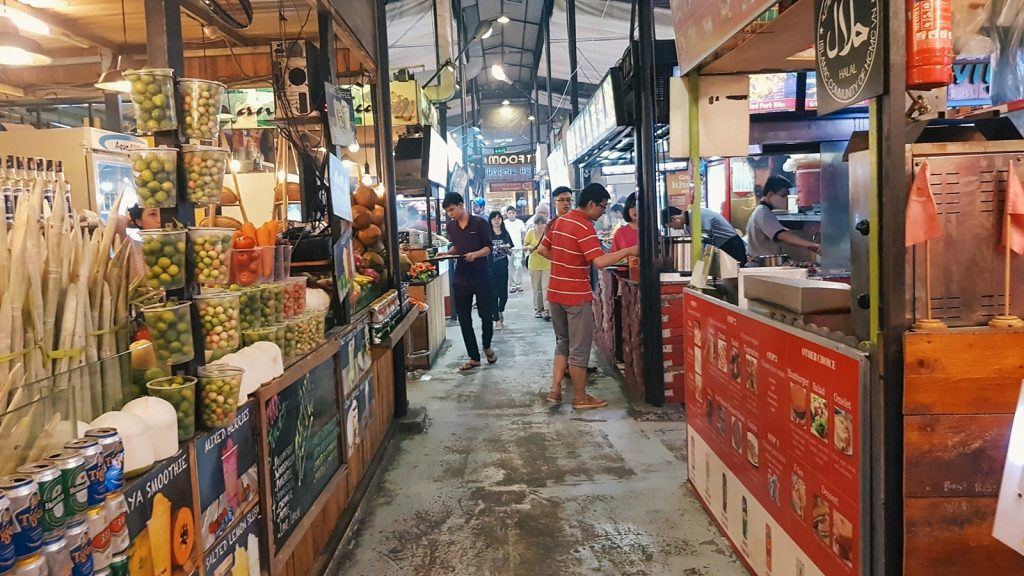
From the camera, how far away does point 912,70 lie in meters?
2.01

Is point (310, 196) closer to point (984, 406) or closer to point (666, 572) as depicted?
point (666, 572)

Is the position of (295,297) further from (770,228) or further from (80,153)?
(770,228)

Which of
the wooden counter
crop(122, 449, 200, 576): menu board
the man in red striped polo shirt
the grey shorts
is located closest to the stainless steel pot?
the man in red striped polo shirt

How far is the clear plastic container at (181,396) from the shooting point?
1995mm

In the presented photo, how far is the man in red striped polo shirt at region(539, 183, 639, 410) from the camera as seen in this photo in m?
5.67

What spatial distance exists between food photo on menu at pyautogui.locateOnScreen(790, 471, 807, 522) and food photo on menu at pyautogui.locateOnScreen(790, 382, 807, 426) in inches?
8.5

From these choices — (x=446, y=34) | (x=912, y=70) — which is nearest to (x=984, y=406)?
(x=912, y=70)

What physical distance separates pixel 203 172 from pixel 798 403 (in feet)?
7.24

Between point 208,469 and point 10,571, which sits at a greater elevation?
point 10,571

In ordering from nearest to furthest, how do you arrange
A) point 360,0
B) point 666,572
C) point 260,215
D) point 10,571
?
point 10,571 → point 666,572 → point 360,0 → point 260,215

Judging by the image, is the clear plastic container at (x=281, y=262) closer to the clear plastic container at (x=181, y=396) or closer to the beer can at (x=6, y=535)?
the clear plastic container at (x=181, y=396)

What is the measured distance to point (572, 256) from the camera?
5746mm

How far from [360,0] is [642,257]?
303cm

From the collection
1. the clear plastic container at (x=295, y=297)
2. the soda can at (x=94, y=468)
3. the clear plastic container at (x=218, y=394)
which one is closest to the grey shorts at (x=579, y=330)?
the clear plastic container at (x=295, y=297)
